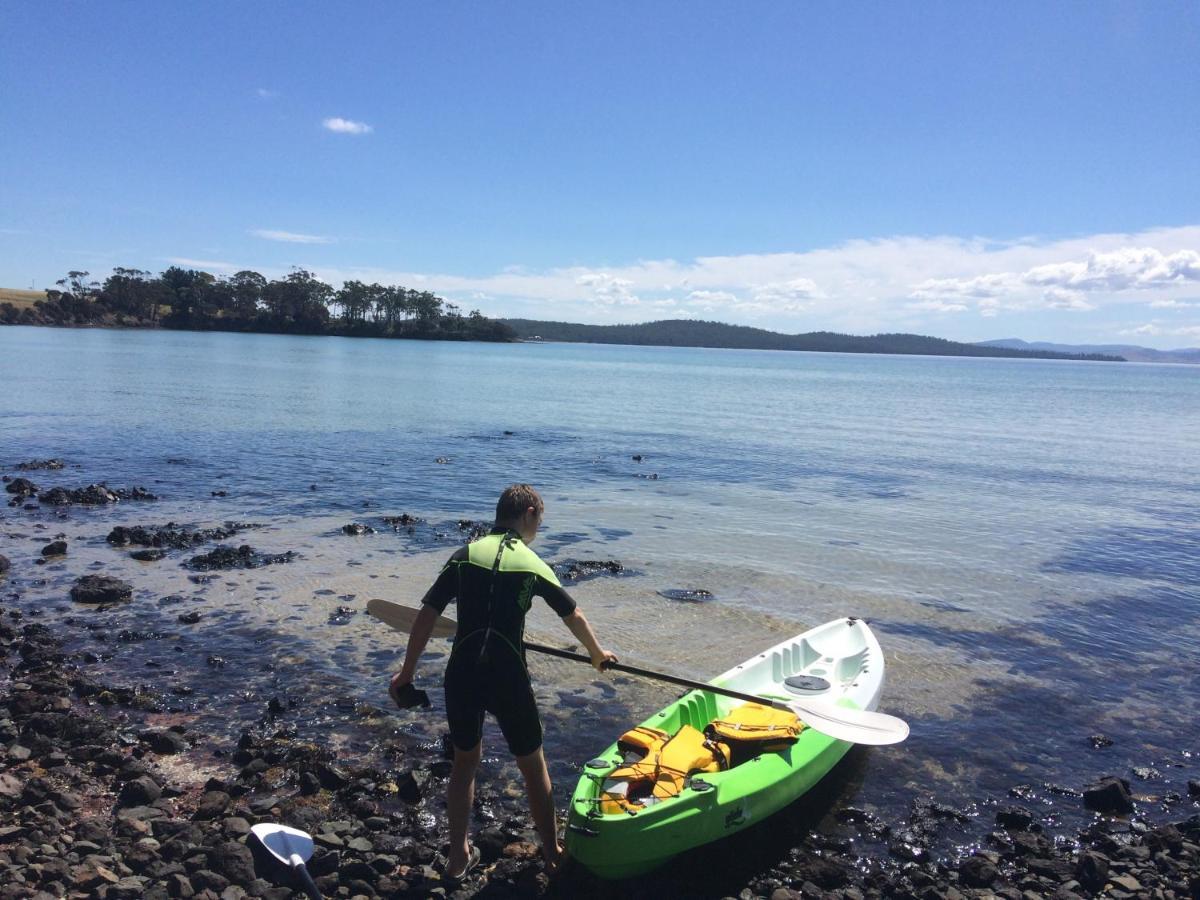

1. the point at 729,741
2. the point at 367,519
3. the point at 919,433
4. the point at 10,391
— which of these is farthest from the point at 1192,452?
the point at 10,391

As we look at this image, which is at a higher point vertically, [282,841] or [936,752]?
[282,841]

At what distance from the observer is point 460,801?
5.78 meters

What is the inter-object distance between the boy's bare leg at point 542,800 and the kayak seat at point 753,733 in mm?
1879

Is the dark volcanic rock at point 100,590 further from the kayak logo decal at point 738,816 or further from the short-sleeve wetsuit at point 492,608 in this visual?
the kayak logo decal at point 738,816

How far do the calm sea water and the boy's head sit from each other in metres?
3.82

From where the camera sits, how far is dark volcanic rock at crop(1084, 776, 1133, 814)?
25.8 feet

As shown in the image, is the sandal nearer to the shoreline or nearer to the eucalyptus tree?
the shoreline

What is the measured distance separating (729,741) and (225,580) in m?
9.67

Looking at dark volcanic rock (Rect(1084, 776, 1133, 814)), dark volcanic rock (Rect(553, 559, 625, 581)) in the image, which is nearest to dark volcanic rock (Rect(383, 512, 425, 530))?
dark volcanic rock (Rect(553, 559, 625, 581))

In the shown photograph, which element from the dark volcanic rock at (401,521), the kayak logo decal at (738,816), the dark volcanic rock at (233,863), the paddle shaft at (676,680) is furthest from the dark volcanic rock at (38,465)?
the kayak logo decal at (738,816)

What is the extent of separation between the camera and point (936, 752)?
29.3ft

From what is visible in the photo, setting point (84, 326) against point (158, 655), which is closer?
point (158, 655)

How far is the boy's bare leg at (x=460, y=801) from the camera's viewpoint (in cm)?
559

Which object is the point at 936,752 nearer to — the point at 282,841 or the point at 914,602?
the point at 914,602
